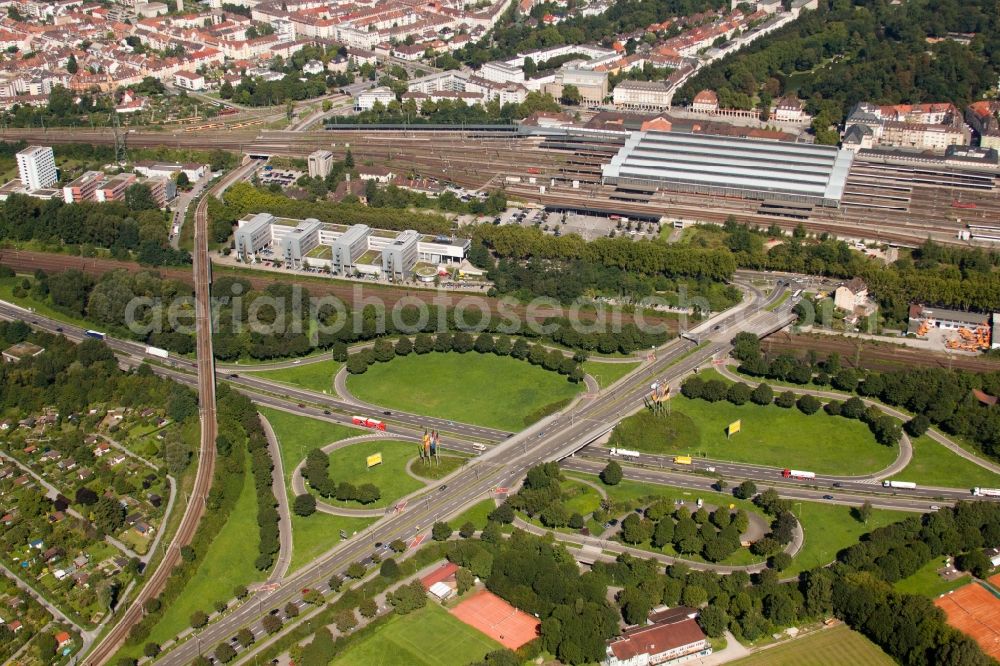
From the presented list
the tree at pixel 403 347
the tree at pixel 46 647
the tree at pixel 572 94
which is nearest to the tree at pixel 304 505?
the tree at pixel 46 647

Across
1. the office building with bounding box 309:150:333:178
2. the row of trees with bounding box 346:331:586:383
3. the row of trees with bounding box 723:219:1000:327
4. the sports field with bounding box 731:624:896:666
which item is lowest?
the sports field with bounding box 731:624:896:666

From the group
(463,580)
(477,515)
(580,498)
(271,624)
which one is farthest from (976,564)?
(271,624)

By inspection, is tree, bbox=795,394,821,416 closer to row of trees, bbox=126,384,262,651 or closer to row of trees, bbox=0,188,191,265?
row of trees, bbox=126,384,262,651

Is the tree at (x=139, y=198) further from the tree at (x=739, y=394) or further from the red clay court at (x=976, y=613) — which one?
the red clay court at (x=976, y=613)

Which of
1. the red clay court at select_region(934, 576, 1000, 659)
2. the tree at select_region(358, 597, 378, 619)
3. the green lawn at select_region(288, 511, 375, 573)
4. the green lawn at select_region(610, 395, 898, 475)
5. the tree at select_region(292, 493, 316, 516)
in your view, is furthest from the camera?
the green lawn at select_region(610, 395, 898, 475)

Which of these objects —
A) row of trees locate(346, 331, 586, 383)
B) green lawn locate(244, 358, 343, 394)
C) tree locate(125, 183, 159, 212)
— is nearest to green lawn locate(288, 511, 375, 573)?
green lawn locate(244, 358, 343, 394)

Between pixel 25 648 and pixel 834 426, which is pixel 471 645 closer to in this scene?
pixel 25 648

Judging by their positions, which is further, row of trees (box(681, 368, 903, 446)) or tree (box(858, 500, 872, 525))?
row of trees (box(681, 368, 903, 446))
